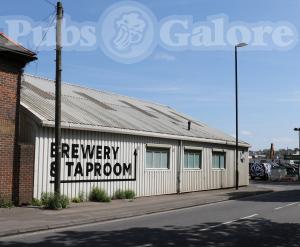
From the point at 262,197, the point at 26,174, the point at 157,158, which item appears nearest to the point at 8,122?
the point at 26,174

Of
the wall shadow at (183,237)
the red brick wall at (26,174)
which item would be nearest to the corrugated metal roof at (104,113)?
the red brick wall at (26,174)

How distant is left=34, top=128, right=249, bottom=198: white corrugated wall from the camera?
1944cm

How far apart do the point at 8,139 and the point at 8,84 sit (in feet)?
6.46

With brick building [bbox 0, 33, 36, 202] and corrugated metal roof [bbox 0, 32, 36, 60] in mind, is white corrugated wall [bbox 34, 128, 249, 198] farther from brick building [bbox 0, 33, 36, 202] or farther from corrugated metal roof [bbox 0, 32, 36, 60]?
corrugated metal roof [bbox 0, 32, 36, 60]

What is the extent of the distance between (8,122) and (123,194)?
22.9 feet

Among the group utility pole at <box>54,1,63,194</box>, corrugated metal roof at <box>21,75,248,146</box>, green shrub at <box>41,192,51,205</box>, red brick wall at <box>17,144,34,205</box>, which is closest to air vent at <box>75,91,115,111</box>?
corrugated metal roof at <box>21,75,248,146</box>

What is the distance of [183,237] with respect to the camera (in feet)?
39.9

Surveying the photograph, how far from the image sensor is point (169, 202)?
22.2m

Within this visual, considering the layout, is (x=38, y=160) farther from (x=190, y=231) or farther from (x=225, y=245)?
(x=225, y=245)

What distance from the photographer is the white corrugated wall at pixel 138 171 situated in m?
19.4

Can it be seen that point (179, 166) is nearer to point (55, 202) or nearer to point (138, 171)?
point (138, 171)

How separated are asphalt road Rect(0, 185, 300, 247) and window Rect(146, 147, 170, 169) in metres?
7.85

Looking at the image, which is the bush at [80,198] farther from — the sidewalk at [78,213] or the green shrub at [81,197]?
the sidewalk at [78,213]

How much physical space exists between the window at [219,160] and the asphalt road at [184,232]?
1477 cm
